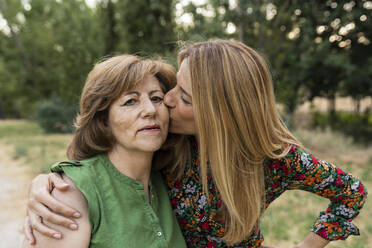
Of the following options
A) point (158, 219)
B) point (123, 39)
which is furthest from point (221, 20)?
point (158, 219)

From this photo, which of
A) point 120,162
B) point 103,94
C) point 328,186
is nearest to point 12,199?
point 120,162

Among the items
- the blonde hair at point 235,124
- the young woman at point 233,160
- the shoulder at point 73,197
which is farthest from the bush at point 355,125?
the shoulder at point 73,197

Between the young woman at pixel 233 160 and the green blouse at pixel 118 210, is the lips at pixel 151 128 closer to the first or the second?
the young woman at pixel 233 160

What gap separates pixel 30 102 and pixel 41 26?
4757 mm

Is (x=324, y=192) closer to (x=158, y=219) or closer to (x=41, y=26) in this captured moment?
(x=158, y=219)

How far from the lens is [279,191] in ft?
6.87

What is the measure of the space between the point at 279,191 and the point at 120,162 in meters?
1.06

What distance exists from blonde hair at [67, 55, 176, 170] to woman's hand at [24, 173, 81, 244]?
0.34 meters

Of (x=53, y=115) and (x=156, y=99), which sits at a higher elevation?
(x=156, y=99)

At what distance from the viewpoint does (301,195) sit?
581 cm

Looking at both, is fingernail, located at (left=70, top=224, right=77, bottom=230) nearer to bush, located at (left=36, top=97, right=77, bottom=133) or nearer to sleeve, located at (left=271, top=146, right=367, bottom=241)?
sleeve, located at (left=271, top=146, right=367, bottom=241)

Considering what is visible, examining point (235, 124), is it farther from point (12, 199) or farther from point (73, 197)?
point (12, 199)

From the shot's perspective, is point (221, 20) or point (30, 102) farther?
point (30, 102)

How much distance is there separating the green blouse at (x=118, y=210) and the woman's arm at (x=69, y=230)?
0.03 m
